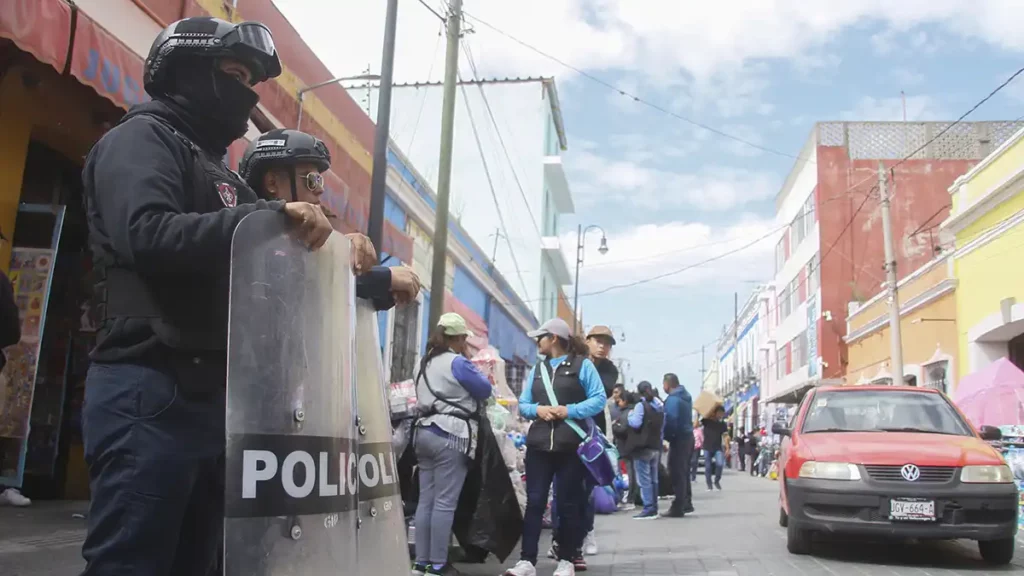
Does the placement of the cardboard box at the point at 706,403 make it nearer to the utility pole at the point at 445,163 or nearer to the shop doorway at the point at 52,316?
the utility pole at the point at 445,163

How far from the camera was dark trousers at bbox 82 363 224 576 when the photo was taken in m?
1.95

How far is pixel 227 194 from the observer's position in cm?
236

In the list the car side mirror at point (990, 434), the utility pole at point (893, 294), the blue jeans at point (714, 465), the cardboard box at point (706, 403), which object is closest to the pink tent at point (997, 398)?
the cardboard box at point (706, 403)

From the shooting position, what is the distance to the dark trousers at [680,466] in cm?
1147

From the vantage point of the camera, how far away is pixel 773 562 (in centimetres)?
730

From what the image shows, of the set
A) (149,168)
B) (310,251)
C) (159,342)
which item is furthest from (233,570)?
(149,168)

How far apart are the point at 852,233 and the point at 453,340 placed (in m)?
32.3

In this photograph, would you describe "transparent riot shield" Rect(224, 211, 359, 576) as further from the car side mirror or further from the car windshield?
the car side mirror

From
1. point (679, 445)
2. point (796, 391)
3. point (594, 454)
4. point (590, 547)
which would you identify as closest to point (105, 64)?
point (594, 454)

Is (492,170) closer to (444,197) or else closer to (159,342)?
(444,197)

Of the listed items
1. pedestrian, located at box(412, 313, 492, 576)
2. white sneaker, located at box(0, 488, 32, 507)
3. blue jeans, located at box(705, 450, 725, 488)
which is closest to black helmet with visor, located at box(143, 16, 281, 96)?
pedestrian, located at box(412, 313, 492, 576)

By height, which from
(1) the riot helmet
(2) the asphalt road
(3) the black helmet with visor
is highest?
(3) the black helmet with visor

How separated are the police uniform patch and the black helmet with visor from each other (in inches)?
11.3

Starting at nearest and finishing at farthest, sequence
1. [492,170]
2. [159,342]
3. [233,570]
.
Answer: [233,570], [159,342], [492,170]
